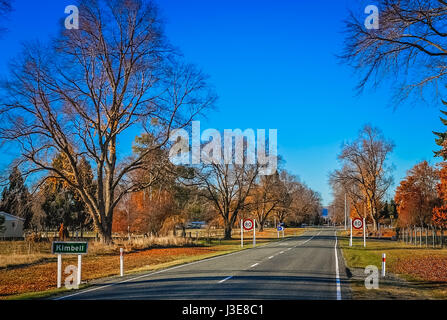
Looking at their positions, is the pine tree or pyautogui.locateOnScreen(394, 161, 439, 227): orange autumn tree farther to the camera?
pyautogui.locateOnScreen(394, 161, 439, 227): orange autumn tree

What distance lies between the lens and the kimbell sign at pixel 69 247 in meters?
14.4

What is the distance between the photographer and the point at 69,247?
48.4 feet

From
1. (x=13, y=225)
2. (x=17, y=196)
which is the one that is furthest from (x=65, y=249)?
(x=13, y=225)

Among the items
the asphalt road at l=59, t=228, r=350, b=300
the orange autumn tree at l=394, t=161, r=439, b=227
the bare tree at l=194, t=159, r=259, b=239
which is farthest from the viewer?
the bare tree at l=194, t=159, r=259, b=239

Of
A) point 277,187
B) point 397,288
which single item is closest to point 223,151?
point 277,187

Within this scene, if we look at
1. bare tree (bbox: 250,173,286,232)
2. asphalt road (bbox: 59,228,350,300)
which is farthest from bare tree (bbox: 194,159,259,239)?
asphalt road (bbox: 59,228,350,300)

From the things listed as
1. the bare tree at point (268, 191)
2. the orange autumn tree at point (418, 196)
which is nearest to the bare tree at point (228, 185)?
the bare tree at point (268, 191)

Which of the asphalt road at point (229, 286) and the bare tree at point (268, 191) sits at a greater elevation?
the bare tree at point (268, 191)

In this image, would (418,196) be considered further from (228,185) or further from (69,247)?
Answer: (69,247)

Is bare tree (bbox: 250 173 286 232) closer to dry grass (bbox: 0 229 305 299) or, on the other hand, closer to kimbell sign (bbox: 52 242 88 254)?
dry grass (bbox: 0 229 305 299)

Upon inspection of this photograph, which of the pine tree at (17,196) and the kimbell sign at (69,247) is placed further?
the pine tree at (17,196)

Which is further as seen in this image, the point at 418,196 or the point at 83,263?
the point at 418,196

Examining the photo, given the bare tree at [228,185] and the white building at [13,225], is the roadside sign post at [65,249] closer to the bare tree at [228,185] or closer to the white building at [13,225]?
the bare tree at [228,185]

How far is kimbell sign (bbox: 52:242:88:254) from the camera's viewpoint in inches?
567
